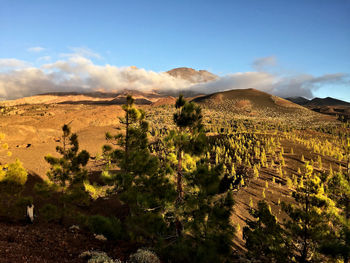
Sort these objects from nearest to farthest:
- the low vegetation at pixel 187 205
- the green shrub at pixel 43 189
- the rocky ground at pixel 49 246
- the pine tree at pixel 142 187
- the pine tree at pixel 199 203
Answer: the pine tree at pixel 199 203 → the rocky ground at pixel 49 246 → the low vegetation at pixel 187 205 → the pine tree at pixel 142 187 → the green shrub at pixel 43 189

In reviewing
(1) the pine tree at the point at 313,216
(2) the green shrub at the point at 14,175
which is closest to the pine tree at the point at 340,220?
(1) the pine tree at the point at 313,216

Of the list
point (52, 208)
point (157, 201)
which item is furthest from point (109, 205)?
point (157, 201)

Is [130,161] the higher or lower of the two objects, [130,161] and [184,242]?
the higher

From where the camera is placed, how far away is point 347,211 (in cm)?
1213

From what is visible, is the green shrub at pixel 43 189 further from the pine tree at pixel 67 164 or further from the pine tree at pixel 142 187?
the pine tree at pixel 142 187

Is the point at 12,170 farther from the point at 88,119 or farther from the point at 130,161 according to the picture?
the point at 88,119

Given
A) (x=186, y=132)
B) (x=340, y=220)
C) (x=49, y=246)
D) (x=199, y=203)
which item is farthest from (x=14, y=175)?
(x=340, y=220)

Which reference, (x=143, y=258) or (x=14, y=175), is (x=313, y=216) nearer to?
(x=143, y=258)

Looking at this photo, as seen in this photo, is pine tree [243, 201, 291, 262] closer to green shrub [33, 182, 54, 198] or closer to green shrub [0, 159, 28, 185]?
green shrub [33, 182, 54, 198]

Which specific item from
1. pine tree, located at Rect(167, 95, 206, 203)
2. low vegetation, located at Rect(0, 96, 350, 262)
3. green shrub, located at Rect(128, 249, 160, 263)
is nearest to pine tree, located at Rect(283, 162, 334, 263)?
low vegetation, located at Rect(0, 96, 350, 262)

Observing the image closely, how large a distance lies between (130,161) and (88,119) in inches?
3169

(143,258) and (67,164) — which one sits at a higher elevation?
(67,164)

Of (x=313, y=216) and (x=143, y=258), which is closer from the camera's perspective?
(x=143, y=258)

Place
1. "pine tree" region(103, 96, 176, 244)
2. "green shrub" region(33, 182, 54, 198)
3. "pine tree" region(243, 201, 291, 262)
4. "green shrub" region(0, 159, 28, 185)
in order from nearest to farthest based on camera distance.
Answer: "pine tree" region(103, 96, 176, 244) < "pine tree" region(243, 201, 291, 262) < "green shrub" region(33, 182, 54, 198) < "green shrub" region(0, 159, 28, 185)
